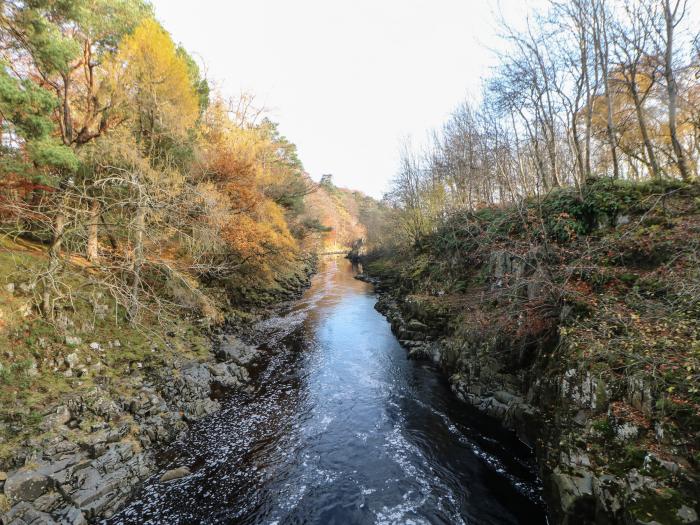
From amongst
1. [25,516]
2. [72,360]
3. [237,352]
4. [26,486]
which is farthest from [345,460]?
[72,360]

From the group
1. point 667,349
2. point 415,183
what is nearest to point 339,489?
point 667,349

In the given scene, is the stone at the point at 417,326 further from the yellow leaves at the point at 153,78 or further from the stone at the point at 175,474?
the yellow leaves at the point at 153,78

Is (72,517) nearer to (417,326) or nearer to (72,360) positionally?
(72,360)

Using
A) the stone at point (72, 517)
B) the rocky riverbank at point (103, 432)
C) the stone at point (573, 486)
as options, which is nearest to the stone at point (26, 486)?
the rocky riverbank at point (103, 432)

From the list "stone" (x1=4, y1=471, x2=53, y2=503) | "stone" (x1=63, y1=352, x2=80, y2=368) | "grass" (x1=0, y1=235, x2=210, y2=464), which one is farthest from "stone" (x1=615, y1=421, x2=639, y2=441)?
"stone" (x1=63, y1=352, x2=80, y2=368)

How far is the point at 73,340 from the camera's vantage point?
8.59 meters

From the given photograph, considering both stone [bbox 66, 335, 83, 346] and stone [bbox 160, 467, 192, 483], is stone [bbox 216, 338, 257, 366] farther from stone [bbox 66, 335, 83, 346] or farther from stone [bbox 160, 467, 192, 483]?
stone [bbox 160, 467, 192, 483]

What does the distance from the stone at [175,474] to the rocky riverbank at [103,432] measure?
2 centimetres

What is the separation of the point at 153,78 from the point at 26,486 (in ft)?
46.9

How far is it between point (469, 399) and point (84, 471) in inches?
370

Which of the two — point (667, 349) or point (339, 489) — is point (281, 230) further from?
point (667, 349)

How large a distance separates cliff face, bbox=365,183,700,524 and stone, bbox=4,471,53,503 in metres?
8.66

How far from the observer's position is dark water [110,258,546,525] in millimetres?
5797

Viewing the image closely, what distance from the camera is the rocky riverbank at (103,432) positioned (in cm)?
534
